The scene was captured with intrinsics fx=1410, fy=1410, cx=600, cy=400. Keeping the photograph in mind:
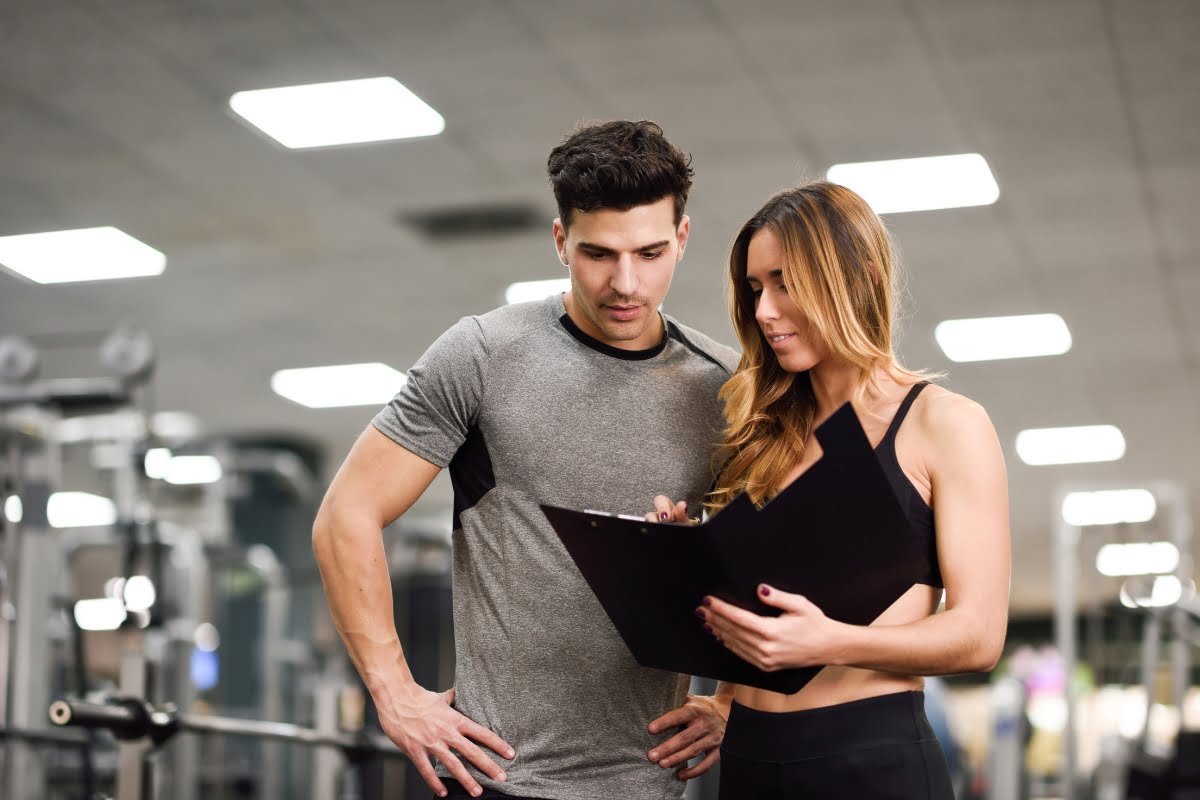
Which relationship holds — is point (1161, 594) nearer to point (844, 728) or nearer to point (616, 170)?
point (844, 728)

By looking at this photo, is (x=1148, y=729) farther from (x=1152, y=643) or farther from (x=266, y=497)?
(x=266, y=497)

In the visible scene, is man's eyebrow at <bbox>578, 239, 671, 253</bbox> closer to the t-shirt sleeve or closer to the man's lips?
the man's lips

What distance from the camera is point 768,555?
1.50 metres

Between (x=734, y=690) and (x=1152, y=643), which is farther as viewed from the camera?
(x=1152, y=643)

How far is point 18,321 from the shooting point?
319 inches

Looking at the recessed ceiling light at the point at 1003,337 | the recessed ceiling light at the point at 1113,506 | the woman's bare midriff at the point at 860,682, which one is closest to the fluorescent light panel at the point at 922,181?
the recessed ceiling light at the point at 1003,337

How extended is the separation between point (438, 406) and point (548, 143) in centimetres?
393

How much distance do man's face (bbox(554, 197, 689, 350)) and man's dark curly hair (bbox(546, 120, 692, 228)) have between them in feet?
0.05

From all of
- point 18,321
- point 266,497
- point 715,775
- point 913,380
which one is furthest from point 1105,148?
point 266,497

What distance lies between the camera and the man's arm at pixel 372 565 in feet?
6.06

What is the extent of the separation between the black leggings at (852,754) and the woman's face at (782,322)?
434 millimetres

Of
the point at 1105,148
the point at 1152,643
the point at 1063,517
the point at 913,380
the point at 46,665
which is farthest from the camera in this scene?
the point at 1063,517

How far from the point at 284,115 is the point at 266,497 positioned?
6444mm

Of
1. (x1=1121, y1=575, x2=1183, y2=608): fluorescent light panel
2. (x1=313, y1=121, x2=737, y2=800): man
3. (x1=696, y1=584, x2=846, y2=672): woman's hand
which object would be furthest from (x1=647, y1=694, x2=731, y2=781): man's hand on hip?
(x1=1121, y1=575, x2=1183, y2=608): fluorescent light panel
